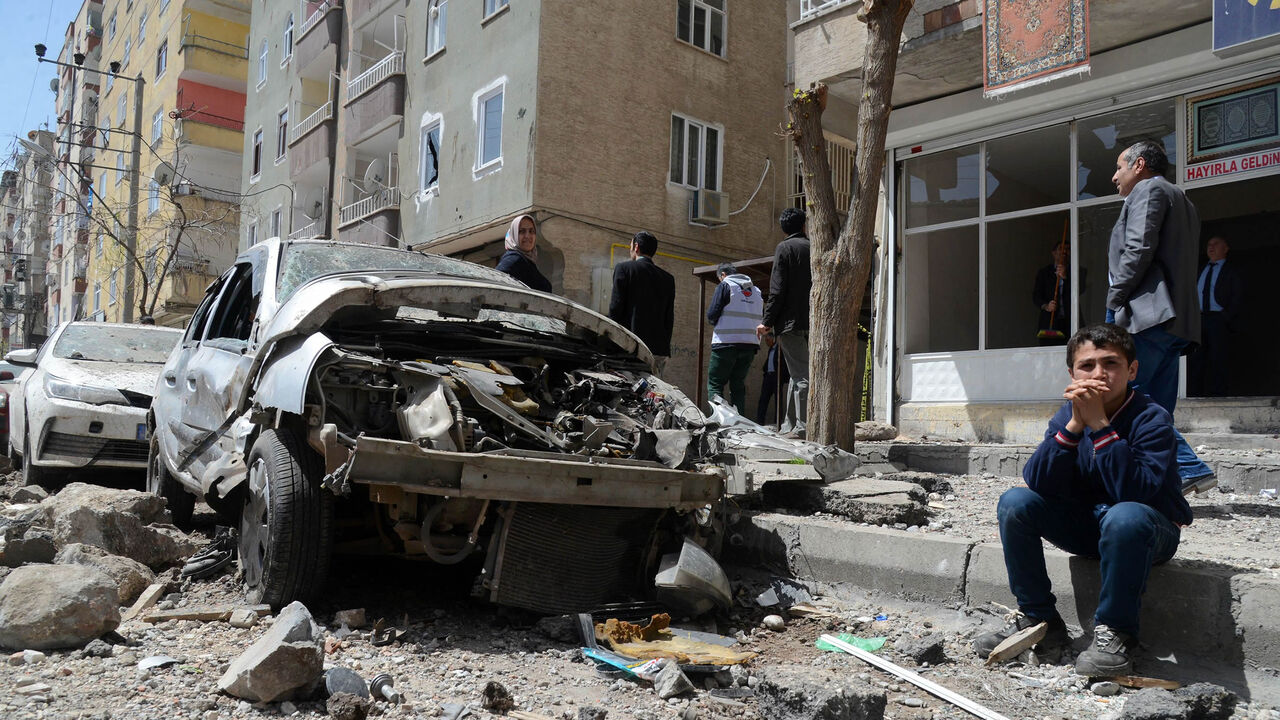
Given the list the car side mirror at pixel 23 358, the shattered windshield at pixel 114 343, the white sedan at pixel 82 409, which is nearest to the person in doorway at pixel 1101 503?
the white sedan at pixel 82 409

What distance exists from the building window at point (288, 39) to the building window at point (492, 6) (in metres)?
12.4

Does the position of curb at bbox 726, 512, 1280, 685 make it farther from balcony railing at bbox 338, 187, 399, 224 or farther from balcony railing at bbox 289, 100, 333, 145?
balcony railing at bbox 289, 100, 333, 145

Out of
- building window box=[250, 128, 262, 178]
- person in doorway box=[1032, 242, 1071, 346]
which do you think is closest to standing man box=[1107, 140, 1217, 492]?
person in doorway box=[1032, 242, 1071, 346]

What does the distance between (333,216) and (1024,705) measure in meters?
21.8

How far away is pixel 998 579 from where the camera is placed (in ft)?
12.6

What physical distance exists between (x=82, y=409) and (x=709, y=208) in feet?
37.3

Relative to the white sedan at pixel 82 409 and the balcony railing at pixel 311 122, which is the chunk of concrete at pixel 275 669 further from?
the balcony railing at pixel 311 122

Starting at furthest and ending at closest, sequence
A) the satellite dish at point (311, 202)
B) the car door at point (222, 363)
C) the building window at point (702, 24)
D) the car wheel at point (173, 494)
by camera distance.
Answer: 1. the satellite dish at point (311, 202)
2. the building window at point (702, 24)
3. the car wheel at point (173, 494)
4. the car door at point (222, 363)

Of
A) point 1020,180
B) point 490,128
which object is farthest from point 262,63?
point 1020,180

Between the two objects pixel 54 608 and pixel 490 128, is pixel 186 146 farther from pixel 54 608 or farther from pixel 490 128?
pixel 54 608

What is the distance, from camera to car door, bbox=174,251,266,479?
4.69m

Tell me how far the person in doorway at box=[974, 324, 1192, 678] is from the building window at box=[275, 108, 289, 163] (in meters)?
26.7

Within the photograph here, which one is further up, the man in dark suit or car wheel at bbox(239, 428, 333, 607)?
the man in dark suit

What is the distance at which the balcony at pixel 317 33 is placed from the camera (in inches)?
876
